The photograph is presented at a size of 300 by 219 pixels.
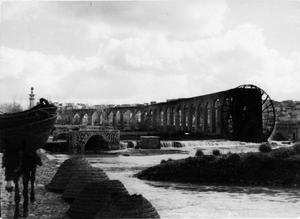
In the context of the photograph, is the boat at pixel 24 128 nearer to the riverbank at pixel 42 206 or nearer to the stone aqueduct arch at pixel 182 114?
the riverbank at pixel 42 206

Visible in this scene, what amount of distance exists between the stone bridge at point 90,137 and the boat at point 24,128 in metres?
48.5

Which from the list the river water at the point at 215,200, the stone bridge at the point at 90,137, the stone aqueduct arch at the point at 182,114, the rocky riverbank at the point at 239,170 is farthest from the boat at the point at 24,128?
the stone aqueduct arch at the point at 182,114

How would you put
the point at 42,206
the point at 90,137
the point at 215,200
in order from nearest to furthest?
the point at 42,206 → the point at 215,200 → the point at 90,137

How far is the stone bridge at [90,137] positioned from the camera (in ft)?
211

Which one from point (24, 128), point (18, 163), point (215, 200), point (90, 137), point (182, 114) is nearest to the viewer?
point (24, 128)

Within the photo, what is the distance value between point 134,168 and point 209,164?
10.0 metres

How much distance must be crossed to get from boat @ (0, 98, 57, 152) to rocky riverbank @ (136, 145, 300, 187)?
1880cm

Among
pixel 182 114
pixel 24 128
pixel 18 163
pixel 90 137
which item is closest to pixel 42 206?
pixel 18 163

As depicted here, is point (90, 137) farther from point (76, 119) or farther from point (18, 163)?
point (76, 119)

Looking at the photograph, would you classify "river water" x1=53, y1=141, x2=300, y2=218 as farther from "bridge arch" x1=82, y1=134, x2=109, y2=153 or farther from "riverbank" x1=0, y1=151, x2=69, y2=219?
"bridge arch" x1=82, y1=134, x2=109, y2=153

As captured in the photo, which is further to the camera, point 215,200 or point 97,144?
point 97,144

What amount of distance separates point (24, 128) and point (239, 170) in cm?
2105

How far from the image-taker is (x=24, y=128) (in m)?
13.6

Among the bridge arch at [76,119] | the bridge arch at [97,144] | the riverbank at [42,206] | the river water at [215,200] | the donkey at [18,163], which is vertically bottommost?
the river water at [215,200]
